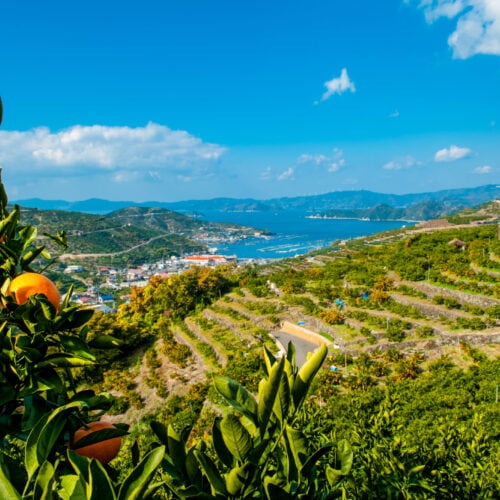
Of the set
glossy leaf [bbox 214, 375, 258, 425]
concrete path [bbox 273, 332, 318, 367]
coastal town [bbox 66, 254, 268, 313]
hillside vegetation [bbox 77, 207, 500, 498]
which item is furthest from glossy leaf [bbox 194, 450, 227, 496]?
coastal town [bbox 66, 254, 268, 313]

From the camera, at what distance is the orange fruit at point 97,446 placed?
107 centimetres

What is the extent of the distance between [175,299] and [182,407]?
21.6ft

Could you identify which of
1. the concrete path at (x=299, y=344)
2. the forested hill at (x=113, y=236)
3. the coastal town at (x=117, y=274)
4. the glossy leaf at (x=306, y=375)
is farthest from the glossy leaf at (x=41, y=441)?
the forested hill at (x=113, y=236)

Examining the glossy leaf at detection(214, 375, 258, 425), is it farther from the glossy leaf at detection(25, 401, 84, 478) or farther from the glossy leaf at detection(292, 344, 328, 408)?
the glossy leaf at detection(25, 401, 84, 478)

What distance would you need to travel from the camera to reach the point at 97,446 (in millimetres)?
1124

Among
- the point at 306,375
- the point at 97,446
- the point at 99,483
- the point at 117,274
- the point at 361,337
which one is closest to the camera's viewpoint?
the point at 99,483

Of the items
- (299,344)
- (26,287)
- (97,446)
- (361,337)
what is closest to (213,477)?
(97,446)

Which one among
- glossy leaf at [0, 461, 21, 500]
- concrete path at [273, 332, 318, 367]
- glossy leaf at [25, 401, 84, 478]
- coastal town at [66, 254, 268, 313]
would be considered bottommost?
coastal town at [66, 254, 268, 313]

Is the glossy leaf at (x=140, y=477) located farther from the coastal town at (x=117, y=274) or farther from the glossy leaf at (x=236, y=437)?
the coastal town at (x=117, y=274)

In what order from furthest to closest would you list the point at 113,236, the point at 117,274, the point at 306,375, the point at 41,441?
the point at 113,236
the point at 117,274
the point at 306,375
the point at 41,441

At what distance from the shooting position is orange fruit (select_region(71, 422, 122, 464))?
107 cm

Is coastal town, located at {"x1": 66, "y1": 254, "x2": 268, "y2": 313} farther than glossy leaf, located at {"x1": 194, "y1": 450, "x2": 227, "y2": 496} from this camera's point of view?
Yes

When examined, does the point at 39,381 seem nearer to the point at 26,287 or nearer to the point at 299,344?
the point at 26,287

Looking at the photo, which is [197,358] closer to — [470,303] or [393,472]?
[470,303]
